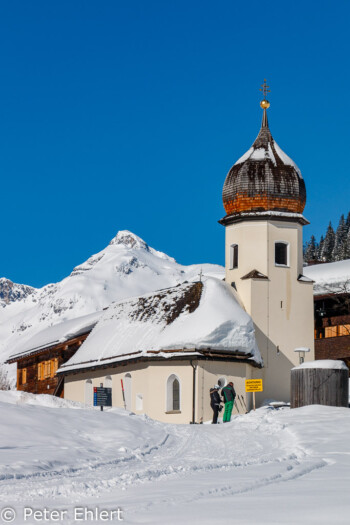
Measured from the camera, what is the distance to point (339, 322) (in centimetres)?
5009

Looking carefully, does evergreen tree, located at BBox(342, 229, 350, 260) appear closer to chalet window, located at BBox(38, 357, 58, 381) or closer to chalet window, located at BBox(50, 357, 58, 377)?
chalet window, located at BBox(38, 357, 58, 381)

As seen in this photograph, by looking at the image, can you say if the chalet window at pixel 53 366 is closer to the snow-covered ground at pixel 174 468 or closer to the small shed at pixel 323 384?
the small shed at pixel 323 384

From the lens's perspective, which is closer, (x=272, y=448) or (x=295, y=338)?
(x=272, y=448)

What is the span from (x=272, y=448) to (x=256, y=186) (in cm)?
2890

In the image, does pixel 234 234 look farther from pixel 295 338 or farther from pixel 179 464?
pixel 179 464

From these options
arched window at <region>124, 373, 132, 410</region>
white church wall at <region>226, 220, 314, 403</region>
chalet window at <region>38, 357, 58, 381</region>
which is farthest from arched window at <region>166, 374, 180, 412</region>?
chalet window at <region>38, 357, 58, 381</region>

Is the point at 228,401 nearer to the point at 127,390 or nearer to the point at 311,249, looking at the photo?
the point at 127,390

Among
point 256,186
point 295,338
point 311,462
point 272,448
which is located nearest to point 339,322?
point 295,338

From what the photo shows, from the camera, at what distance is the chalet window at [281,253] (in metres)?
47.4

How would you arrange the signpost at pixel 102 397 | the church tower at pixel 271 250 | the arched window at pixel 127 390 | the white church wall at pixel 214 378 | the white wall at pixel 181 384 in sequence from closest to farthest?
the signpost at pixel 102 397, the white church wall at pixel 214 378, the white wall at pixel 181 384, the arched window at pixel 127 390, the church tower at pixel 271 250

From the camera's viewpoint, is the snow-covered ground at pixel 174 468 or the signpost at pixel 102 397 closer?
the snow-covered ground at pixel 174 468

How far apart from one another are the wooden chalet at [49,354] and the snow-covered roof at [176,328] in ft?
8.84

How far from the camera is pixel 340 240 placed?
12600cm

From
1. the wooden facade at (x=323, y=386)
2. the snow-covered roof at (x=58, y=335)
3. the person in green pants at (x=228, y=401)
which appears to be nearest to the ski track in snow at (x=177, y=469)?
the wooden facade at (x=323, y=386)
